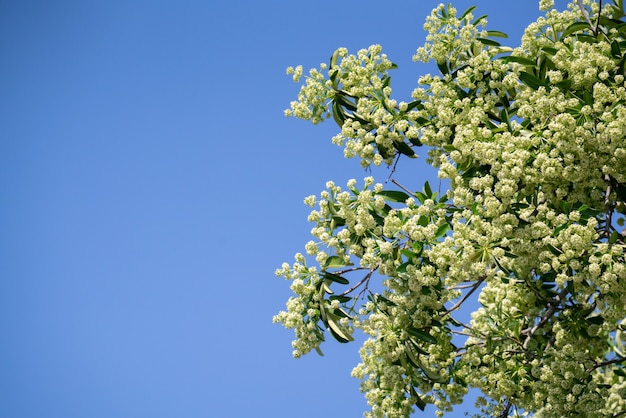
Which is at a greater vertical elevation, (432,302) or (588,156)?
(588,156)

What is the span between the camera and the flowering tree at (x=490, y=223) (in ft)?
18.3

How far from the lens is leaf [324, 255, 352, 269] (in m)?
6.33

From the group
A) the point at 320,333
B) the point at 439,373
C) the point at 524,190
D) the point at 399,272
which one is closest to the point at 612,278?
the point at 524,190

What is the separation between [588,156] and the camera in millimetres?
5723

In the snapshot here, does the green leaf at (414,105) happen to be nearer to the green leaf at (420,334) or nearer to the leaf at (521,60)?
the leaf at (521,60)

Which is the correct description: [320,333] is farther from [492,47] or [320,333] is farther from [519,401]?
[492,47]

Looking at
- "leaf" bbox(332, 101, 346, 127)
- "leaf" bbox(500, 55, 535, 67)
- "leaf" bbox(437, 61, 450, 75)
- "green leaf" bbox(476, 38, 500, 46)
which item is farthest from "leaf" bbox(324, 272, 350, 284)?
"green leaf" bbox(476, 38, 500, 46)

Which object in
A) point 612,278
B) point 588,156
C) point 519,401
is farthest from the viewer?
point 519,401

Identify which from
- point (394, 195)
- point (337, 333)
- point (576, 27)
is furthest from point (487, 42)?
point (337, 333)

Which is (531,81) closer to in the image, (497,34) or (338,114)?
(497,34)

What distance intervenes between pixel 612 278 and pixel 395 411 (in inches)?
89.7

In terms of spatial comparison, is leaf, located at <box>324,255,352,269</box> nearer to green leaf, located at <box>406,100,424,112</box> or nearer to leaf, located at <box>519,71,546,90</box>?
green leaf, located at <box>406,100,424,112</box>

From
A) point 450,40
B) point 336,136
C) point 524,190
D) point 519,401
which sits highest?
point 450,40

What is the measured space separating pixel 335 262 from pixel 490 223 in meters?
1.26
